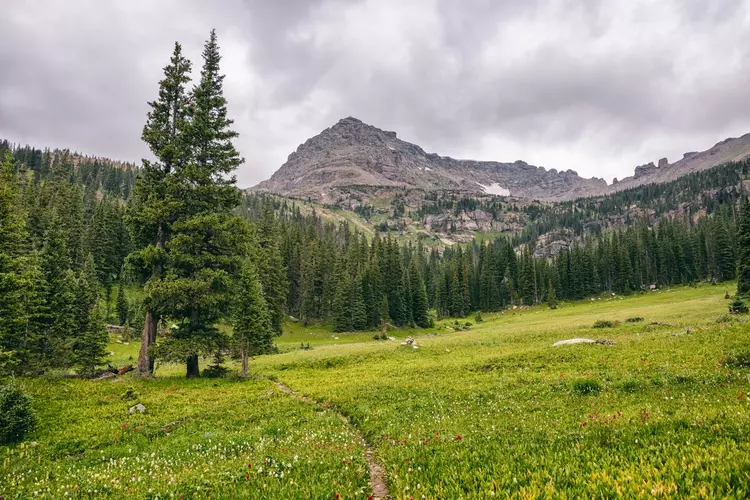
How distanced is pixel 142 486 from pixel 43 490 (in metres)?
2.70

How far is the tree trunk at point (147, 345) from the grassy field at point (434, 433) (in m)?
1.67

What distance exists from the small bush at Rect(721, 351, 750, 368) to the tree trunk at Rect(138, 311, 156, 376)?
33354mm

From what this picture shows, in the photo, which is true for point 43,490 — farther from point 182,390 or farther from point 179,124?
point 179,124

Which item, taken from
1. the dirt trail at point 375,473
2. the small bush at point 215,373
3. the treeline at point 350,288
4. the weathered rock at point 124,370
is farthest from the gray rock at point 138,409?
the treeline at point 350,288

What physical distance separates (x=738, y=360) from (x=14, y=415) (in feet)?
98.1

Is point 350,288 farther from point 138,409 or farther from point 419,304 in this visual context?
point 138,409

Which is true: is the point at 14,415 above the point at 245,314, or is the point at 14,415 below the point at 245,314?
below

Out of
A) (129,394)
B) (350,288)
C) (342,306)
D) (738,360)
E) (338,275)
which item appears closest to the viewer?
(738,360)

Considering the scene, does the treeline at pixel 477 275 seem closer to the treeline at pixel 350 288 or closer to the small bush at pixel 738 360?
the treeline at pixel 350 288

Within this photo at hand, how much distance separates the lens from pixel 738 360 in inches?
626

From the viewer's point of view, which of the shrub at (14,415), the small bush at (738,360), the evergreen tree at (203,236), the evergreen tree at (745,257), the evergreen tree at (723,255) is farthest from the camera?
the evergreen tree at (723,255)

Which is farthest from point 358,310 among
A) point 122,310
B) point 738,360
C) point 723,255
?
point 723,255

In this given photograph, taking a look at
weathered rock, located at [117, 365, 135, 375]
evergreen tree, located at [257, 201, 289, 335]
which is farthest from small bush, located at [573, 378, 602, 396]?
evergreen tree, located at [257, 201, 289, 335]

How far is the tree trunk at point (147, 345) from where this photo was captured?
1048 inches
